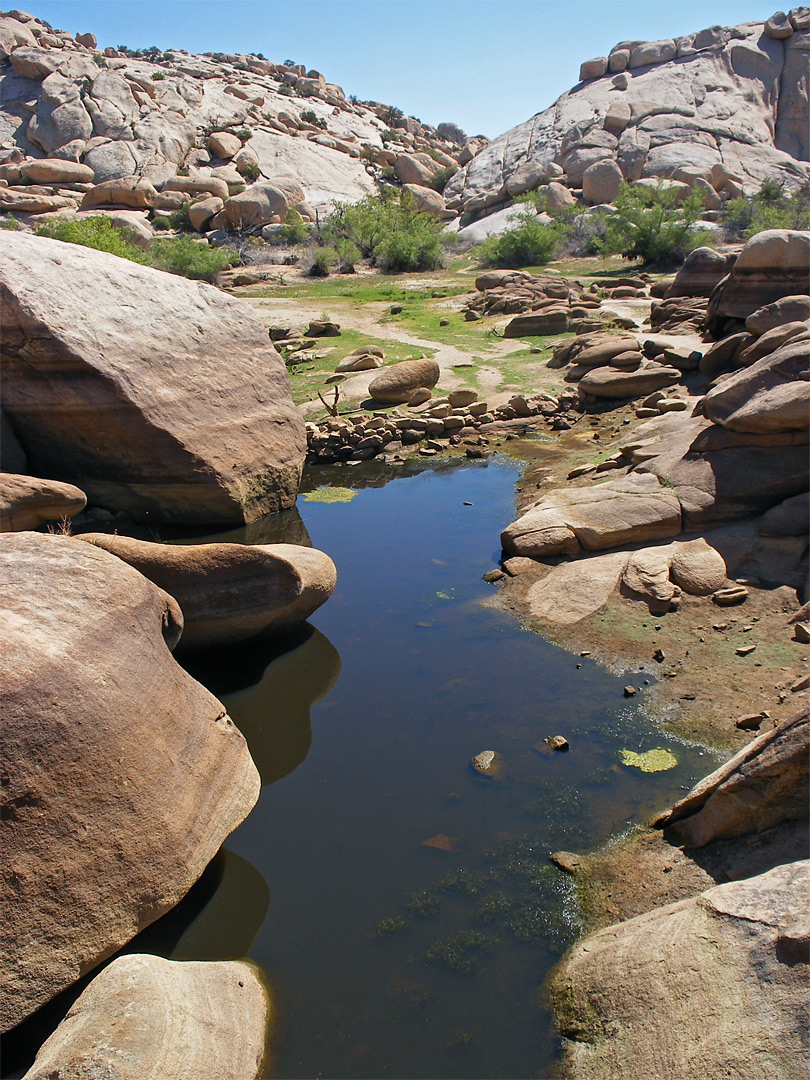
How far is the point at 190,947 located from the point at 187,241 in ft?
79.1

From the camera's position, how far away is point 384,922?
11.4ft

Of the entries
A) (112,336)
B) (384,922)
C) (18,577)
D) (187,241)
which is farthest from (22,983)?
(187,241)

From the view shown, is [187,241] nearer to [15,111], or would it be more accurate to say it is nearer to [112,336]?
[112,336]

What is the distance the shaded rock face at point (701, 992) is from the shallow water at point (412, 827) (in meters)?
0.23

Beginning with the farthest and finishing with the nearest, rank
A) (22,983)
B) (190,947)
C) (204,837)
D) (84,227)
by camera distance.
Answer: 1. (84,227)
2. (204,837)
3. (190,947)
4. (22,983)

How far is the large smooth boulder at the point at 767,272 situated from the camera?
1051 centimetres

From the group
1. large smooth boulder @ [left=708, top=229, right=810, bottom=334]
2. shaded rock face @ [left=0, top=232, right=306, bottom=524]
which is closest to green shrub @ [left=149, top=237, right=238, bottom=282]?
shaded rock face @ [left=0, top=232, right=306, bottom=524]

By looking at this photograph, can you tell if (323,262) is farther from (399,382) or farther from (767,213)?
(399,382)

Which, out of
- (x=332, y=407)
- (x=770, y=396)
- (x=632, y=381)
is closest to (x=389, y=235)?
(x=332, y=407)

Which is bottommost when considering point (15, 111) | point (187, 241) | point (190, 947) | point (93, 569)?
point (190, 947)

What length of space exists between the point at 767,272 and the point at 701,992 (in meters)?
10.6

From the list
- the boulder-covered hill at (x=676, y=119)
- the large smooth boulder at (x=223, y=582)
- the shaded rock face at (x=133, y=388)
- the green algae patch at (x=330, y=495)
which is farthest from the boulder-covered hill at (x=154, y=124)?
the large smooth boulder at (x=223, y=582)

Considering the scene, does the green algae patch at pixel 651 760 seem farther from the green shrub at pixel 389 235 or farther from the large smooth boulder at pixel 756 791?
the green shrub at pixel 389 235

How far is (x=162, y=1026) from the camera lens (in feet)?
8.82
